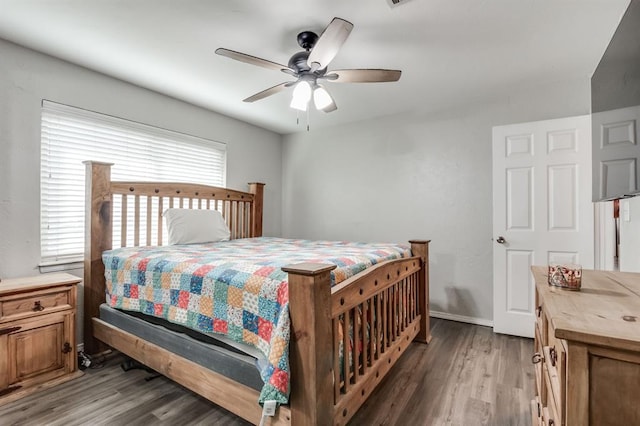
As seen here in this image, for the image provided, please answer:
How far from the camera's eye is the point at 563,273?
3.60 feet

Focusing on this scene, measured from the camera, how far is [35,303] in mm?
2080

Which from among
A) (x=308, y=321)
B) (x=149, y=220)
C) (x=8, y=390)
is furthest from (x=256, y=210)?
(x=308, y=321)

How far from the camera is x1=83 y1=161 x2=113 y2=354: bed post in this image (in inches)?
97.2

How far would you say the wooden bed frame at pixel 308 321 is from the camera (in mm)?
1299

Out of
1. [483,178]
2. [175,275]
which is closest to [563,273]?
[175,275]

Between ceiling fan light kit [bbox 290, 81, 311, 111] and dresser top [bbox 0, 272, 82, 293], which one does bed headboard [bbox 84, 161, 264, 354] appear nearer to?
dresser top [bbox 0, 272, 82, 293]

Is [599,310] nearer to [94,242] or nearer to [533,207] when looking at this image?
[533,207]

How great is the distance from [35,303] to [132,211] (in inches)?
43.4

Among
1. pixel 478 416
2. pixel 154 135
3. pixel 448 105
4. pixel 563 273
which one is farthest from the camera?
pixel 448 105

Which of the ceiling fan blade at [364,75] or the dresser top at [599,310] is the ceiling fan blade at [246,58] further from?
the dresser top at [599,310]

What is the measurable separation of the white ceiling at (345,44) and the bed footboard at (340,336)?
5.05ft

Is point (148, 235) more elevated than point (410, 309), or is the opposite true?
point (148, 235)

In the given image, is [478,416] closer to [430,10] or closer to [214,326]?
[214,326]

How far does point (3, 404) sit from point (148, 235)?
1.45m
